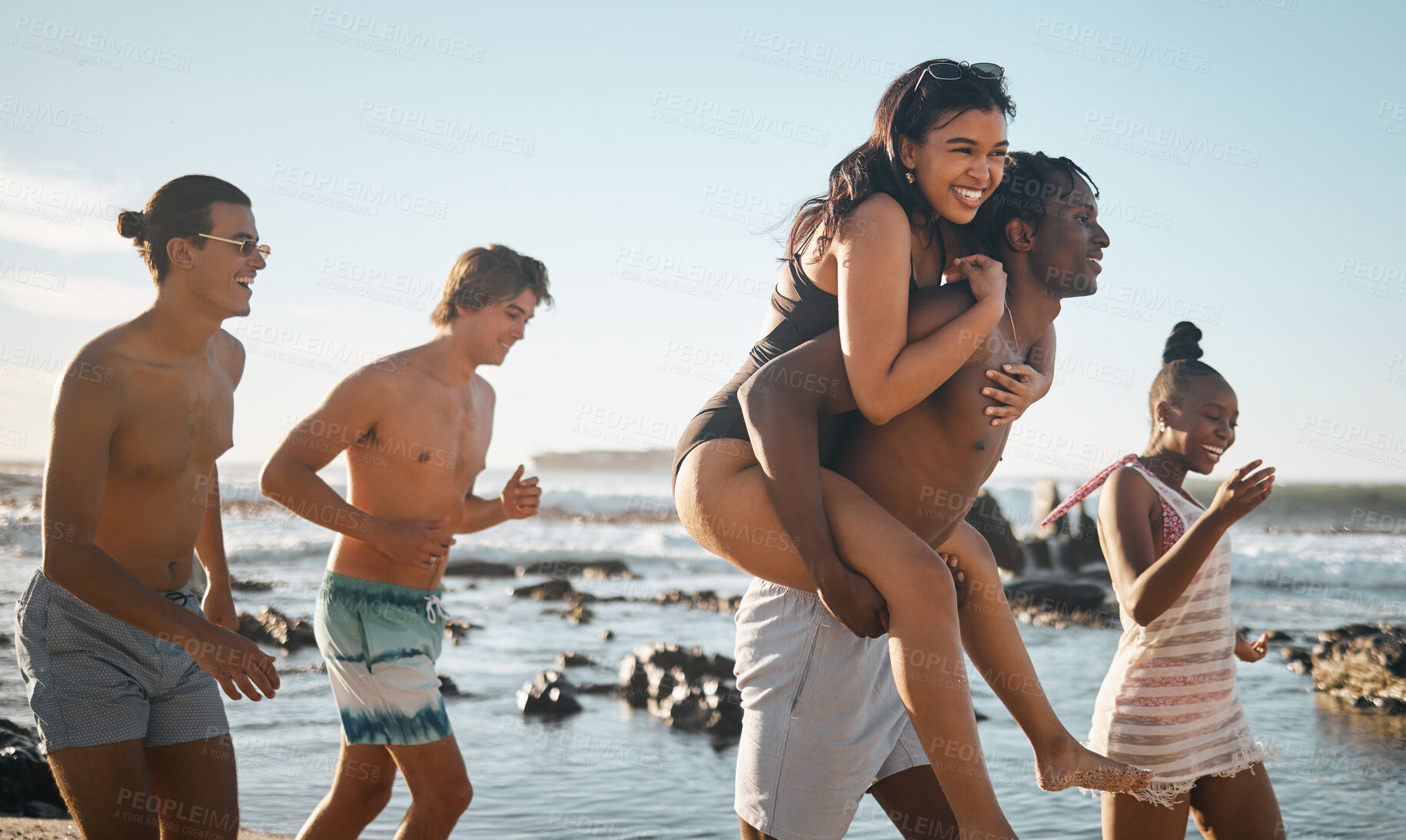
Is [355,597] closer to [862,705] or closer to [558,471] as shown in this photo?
[862,705]

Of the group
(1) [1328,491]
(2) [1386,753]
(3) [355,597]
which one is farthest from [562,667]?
(1) [1328,491]

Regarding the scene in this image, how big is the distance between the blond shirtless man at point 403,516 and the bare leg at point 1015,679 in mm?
1978

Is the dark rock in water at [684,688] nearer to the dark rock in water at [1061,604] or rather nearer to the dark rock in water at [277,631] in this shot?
the dark rock in water at [277,631]

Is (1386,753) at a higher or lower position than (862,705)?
lower

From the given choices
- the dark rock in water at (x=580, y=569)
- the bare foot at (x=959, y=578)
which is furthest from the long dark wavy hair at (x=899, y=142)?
the dark rock in water at (x=580, y=569)

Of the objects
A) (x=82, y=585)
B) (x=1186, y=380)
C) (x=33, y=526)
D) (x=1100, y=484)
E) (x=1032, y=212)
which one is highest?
(x=1032, y=212)

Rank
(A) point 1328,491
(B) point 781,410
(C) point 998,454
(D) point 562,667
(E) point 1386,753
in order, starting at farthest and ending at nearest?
(A) point 1328,491 → (D) point 562,667 → (E) point 1386,753 → (C) point 998,454 → (B) point 781,410

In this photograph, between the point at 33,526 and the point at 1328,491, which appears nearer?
the point at 33,526

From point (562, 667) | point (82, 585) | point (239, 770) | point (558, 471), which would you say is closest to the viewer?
point (82, 585)

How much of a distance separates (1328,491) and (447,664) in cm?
4067

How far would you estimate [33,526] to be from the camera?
21656mm

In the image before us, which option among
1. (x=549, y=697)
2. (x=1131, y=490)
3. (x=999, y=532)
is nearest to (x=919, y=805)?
(x=1131, y=490)

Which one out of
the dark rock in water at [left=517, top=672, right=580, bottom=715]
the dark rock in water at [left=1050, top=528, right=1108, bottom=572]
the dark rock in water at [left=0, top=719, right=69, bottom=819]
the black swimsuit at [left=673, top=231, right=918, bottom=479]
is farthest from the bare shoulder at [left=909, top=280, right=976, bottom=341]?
the dark rock in water at [left=1050, top=528, right=1108, bottom=572]

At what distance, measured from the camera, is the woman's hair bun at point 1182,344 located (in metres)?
4.04
